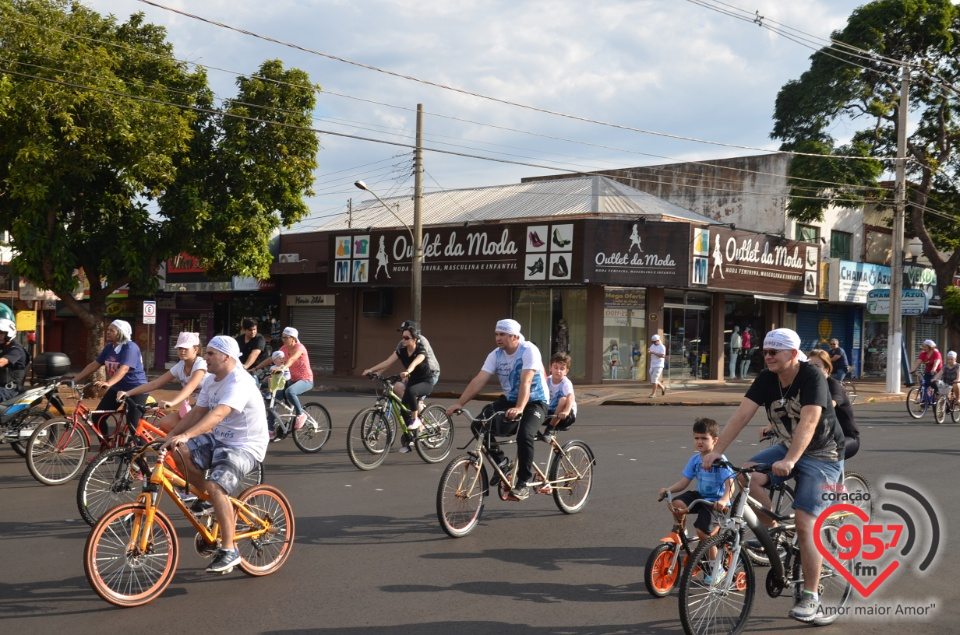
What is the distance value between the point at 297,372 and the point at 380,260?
17656mm

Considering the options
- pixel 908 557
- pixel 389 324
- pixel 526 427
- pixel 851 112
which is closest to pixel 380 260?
pixel 389 324

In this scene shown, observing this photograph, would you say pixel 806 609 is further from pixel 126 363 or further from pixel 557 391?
pixel 126 363

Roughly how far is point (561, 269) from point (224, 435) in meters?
20.7

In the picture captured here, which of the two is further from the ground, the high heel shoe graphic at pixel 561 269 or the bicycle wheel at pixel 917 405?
the high heel shoe graphic at pixel 561 269

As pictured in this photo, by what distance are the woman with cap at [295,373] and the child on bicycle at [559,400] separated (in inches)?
177

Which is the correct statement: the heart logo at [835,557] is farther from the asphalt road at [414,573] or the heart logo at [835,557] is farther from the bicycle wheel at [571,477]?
the bicycle wheel at [571,477]

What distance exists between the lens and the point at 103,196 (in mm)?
19562

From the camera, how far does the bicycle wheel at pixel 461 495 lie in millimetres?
7480

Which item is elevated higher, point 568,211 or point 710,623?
point 568,211

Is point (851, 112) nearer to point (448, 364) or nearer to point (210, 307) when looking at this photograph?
point (448, 364)

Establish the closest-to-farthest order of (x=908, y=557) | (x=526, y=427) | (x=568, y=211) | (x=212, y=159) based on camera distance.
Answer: (x=908, y=557), (x=526, y=427), (x=212, y=159), (x=568, y=211)

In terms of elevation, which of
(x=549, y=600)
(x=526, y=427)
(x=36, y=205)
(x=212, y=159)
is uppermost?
(x=212, y=159)

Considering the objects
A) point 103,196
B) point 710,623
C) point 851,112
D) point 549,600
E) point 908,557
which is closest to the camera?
point 710,623

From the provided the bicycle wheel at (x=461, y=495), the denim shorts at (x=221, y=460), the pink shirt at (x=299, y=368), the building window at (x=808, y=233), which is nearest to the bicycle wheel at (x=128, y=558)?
the denim shorts at (x=221, y=460)
